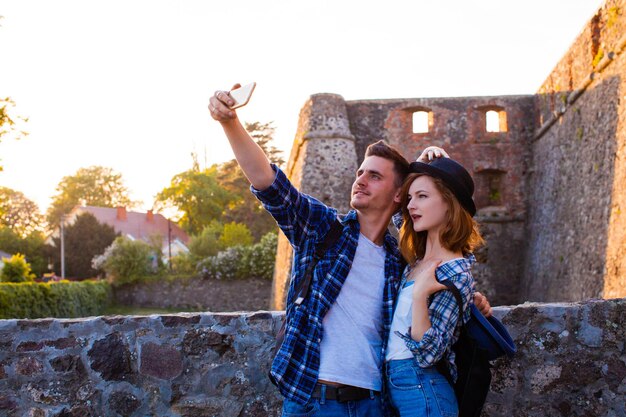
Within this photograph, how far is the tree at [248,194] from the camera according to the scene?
37.6 meters

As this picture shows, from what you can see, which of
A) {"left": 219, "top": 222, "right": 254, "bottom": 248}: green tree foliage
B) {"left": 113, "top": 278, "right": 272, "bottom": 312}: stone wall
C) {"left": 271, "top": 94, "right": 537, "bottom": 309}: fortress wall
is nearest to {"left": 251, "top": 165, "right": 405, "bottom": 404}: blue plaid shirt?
{"left": 271, "top": 94, "right": 537, "bottom": 309}: fortress wall

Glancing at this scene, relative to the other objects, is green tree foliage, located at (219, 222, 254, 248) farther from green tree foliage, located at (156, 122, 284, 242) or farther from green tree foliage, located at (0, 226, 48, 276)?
green tree foliage, located at (0, 226, 48, 276)

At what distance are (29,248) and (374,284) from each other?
38986 millimetres

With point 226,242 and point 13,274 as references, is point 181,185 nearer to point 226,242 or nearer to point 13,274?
point 226,242

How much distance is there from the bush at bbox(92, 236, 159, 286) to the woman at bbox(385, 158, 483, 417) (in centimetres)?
2450

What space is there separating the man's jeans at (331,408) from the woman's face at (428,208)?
664mm

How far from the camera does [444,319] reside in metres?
2.15

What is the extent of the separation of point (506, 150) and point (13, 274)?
48.1 feet

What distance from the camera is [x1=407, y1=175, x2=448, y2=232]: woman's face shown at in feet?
7.84

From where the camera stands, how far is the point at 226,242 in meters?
29.3

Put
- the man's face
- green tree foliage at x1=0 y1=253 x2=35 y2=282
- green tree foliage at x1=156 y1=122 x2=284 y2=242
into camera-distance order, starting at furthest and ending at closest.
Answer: green tree foliage at x1=156 y1=122 x2=284 y2=242
green tree foliage at x1=0 y1=253 x2=35 y2=282
the man's face

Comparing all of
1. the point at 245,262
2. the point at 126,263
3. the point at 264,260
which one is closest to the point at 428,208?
the point at 264,260

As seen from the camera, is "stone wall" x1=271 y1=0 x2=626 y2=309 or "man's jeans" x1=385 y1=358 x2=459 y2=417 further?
"stone wall" x1=271 y1=0 x2=626 y2=309

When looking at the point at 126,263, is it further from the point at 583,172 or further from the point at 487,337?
the point at 487,337
